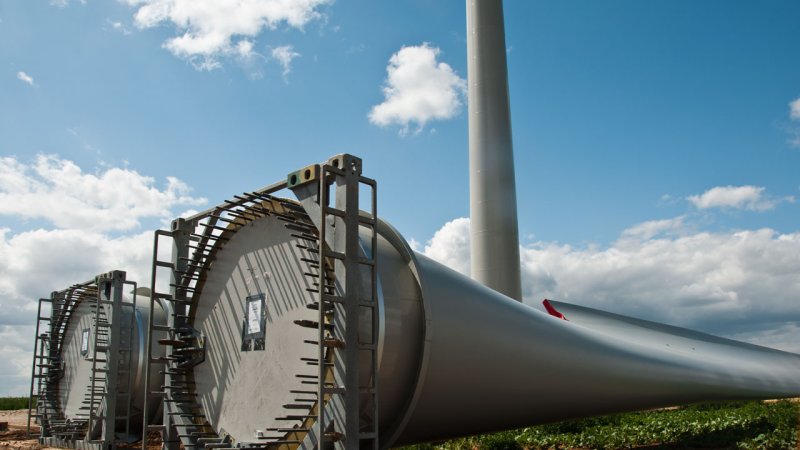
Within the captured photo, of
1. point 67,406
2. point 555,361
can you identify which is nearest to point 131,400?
point 67,406

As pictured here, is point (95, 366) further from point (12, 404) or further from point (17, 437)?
point (12, 404)

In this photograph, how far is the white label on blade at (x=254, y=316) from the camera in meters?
8.48

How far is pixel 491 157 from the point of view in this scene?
23000 mm

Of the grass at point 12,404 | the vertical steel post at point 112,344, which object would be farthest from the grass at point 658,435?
the grass at point 12,404

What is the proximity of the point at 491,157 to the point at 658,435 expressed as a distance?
11.7 m

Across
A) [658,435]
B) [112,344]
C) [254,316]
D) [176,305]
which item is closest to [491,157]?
[658,435]

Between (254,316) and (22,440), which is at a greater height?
(254,316)

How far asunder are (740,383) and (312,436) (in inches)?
532

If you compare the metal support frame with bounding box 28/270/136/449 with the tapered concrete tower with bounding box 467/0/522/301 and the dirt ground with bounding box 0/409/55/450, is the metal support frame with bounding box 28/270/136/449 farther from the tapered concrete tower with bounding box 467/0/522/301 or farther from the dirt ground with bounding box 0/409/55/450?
the tapered concrete tower with bounding box 467/0/522/301

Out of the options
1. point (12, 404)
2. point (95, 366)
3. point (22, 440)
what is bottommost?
point (22, 440)

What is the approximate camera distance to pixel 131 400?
15.8m

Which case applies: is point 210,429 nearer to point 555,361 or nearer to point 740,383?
point 555,361

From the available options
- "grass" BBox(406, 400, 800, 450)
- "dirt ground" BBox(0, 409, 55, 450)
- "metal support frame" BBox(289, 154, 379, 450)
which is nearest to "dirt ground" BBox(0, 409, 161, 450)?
"dirt ground" BBox(0, 409, 55, 450)

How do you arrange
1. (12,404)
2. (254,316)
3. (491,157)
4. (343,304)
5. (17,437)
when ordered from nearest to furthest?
(343,304)
(254,316)
(17,437)
(491,157)
(12,404)
